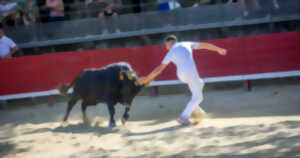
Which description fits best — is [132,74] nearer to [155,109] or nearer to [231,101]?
[155,109]

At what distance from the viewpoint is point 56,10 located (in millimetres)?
13070

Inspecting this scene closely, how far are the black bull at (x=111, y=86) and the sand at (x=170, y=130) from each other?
1.51 ft

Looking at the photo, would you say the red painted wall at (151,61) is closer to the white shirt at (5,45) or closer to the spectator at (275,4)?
the white shirt at (5,45)

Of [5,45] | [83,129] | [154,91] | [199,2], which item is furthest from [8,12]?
[83,129]

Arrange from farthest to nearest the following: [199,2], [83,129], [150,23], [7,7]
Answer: [7,7]
[150,23]
[199,2]
[83,129]

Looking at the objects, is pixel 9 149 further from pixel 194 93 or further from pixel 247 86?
pixel 247 86

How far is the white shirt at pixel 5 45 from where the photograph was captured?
12291mm

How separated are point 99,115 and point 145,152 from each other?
3.84 metres

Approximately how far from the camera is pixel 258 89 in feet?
36.8

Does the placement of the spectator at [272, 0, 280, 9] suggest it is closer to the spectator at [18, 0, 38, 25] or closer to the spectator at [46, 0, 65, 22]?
the spectator at [46, 0, 65, 22]

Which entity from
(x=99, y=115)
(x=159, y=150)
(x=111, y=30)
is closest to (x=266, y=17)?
(x=111, y=30)

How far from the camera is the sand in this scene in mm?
6273

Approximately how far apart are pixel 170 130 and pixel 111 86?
5.03 ft

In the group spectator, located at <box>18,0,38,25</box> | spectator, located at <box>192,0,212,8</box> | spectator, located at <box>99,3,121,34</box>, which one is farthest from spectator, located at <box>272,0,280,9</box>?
spectator, located at <box>18,0,38,25</box>
